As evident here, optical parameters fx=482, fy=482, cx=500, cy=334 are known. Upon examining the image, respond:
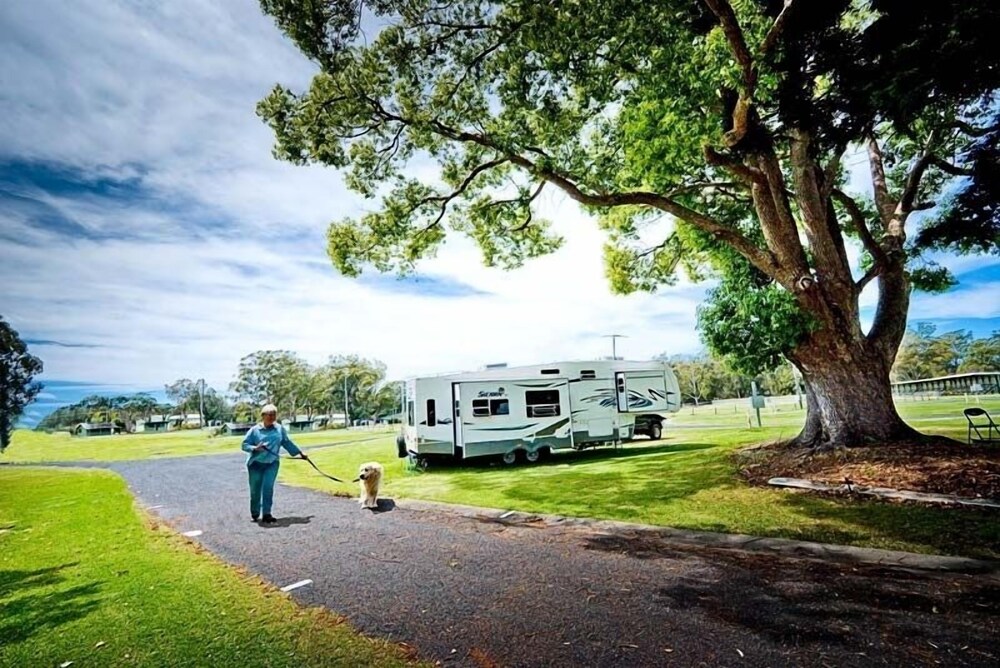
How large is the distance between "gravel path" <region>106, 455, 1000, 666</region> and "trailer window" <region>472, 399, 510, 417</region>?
7100 mm

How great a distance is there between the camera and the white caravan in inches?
517

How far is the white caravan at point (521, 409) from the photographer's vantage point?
13.1 meters

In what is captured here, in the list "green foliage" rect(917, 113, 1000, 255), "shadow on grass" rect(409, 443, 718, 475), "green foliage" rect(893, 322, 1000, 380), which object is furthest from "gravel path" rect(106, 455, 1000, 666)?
"green foliage" rect(893, 322, 1000, 380)

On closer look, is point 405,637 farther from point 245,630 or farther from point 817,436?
point 817,436

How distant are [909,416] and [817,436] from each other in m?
13.2

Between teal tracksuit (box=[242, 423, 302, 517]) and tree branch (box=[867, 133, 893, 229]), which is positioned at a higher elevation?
tree branch (box=[867, 133, 893, 229])

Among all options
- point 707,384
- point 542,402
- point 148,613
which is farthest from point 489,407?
point 707,384

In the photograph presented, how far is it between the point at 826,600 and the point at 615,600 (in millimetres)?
1518

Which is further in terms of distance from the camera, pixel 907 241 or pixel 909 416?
pixel 909 416

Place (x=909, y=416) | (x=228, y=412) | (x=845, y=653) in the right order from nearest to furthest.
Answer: (x=845, y=653) < (x=909, y=416) < (x=228, y=412)

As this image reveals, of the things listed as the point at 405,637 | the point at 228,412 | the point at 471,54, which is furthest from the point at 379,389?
the point at 405,637

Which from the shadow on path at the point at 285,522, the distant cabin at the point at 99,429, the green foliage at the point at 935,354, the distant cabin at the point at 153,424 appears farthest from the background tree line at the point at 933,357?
the distant cabin at the point at 153,424

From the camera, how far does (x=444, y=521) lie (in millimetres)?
6887

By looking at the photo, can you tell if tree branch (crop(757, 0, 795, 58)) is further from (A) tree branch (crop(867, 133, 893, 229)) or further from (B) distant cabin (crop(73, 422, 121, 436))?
(B) distant cabin (crop(73, 422, 121, 436))
